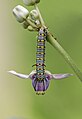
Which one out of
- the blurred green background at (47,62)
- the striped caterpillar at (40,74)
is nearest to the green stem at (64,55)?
the striped caterpillar at (40,74)

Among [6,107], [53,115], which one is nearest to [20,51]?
[6,107]

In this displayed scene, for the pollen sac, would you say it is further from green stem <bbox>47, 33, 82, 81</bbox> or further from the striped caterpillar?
green stem <bbox>47, 33, 82, 81</bbox>

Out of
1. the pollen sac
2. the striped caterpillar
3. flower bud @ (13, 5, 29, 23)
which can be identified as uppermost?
flower bud @ (13, 5, 29, 23)

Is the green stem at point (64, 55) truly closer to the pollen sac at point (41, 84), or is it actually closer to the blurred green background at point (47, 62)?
the pollen sac at point (41, 84)

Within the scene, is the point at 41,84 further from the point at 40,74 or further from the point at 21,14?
the point at 21,14

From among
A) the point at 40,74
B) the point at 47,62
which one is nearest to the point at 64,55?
the point at 40,74

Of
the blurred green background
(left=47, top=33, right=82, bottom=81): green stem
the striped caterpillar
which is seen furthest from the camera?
the blurred green background

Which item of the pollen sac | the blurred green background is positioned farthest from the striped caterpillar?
the blurred green background

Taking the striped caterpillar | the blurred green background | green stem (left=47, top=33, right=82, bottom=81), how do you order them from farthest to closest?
the blurred green background → the striped caterpillar → green stem (left=47, top=33, right=82, bottom=81)

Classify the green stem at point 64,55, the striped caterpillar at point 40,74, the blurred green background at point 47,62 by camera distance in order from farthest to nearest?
the blurred green background at point 47,62 → the striped caterpillar at point 40,74 → the green stem at point 64,55
